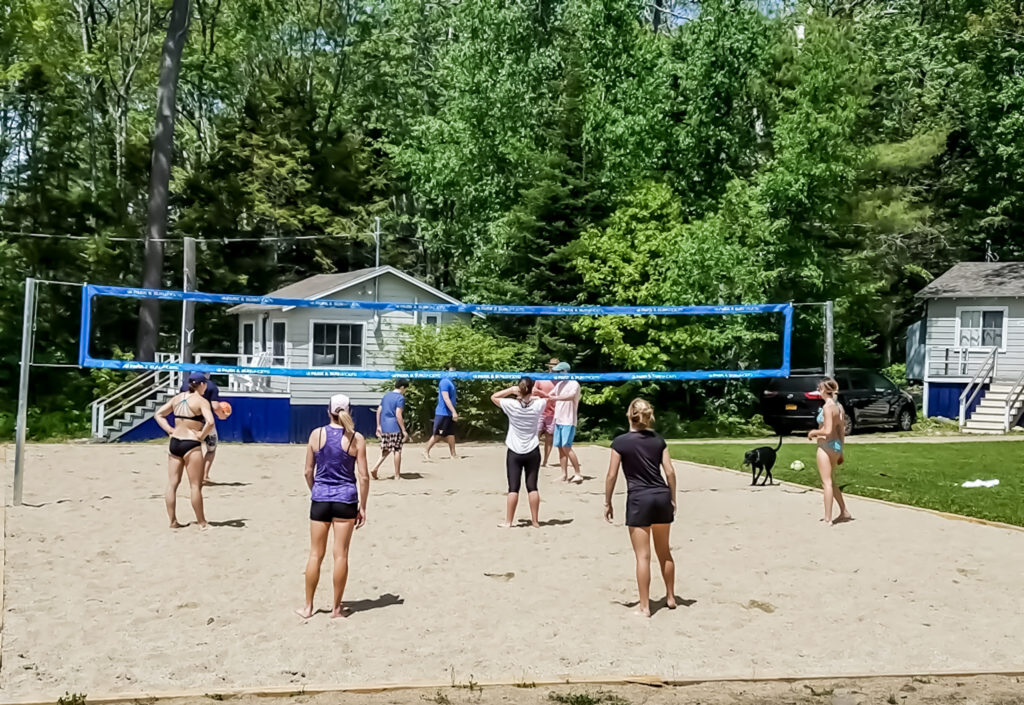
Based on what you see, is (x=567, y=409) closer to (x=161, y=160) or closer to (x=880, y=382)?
(x=880, y=382)

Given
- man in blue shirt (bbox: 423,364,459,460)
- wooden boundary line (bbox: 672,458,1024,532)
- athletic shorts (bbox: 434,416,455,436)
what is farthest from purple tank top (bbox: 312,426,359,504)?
athletic shorts (bbox: 434,416,455,436)

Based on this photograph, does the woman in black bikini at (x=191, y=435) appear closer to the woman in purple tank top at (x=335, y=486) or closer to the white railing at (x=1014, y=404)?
the woman in purple tank top at (x=335, y=486)

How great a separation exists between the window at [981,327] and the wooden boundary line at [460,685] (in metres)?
31.6

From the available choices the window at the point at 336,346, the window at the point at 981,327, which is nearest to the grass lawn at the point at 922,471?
the window at the point at 981,327

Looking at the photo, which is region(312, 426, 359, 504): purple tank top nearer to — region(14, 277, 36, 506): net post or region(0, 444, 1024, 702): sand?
region(0, 444, 1024, 702): sand

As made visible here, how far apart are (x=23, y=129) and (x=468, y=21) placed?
57.7ft

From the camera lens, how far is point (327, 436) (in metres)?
9.49

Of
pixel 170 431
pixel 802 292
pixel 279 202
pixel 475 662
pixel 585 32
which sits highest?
pixel 585 32

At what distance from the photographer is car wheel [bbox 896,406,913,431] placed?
1332 inches

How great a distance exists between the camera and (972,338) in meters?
38.1

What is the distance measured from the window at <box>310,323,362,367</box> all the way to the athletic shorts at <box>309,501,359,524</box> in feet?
86.2

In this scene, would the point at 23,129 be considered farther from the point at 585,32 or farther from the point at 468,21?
the point at 585,32

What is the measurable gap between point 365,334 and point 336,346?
90cm

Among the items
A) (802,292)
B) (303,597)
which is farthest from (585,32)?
(303,597)
